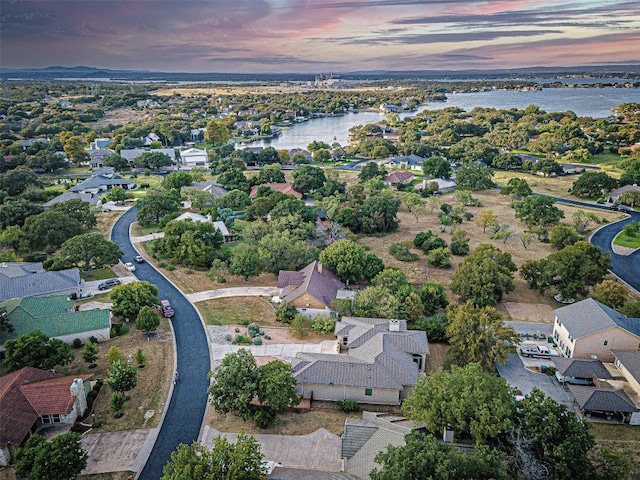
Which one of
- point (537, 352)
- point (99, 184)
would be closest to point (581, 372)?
point (537, 352)

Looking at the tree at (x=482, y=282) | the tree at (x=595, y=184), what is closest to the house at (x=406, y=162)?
the tree at (x=595, y=184)

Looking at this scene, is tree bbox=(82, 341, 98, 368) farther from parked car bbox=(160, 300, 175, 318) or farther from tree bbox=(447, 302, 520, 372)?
tree bbox=(447, 302, 520, 372)

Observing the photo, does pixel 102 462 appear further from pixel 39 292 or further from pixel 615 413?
pixel 615 413

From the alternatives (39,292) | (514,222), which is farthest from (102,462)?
(514,222)

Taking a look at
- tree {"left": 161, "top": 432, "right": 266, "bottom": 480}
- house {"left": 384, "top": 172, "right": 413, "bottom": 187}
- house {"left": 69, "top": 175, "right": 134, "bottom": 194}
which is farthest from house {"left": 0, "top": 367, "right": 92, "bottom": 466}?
house {"left": 384, "top": 172, "right": 413, "bottom": 187}

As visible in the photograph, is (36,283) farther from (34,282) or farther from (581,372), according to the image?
(581,372)

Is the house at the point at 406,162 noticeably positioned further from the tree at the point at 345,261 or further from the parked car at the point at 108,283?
the parked car at the point at 108,283
